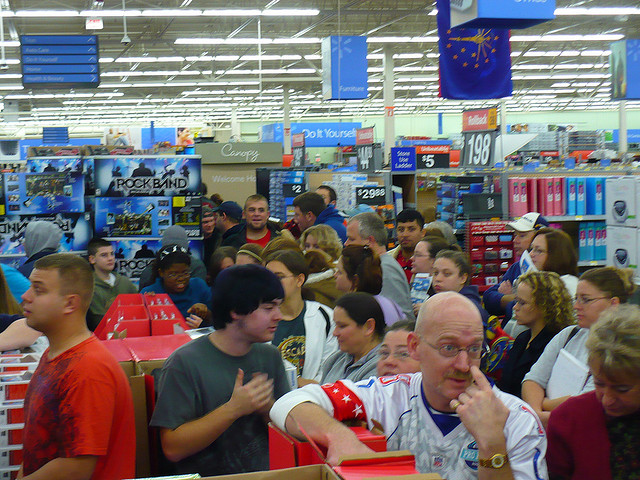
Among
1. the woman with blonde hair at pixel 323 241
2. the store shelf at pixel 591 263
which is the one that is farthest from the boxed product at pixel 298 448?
the store shelf at pixel 591 263

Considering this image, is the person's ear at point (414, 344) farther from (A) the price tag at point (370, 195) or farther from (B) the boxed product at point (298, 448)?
(A) the price tag at point (370, 195)

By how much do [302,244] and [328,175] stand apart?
5635mm

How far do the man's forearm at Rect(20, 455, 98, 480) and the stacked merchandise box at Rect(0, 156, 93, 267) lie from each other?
529 cm

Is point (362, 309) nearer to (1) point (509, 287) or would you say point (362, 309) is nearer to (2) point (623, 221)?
(1) point (509, 287)

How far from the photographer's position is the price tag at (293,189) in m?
10.2

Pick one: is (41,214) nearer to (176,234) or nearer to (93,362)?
(176,234)

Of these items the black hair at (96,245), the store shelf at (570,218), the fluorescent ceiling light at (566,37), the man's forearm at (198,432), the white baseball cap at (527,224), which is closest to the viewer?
the man's forearm at (198,432)

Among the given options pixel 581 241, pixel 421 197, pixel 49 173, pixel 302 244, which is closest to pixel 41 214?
pixel 49 173

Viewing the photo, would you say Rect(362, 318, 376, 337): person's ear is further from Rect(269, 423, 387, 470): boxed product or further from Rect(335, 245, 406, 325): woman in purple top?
Rect(269, 423, 387, 470): boxed product

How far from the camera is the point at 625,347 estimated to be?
201cm

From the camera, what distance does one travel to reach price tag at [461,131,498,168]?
9180 millimetres

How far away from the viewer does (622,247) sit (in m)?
6.25

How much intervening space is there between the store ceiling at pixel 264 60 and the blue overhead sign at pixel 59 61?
7.39 ft

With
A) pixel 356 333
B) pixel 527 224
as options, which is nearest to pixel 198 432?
pixel 356 333
